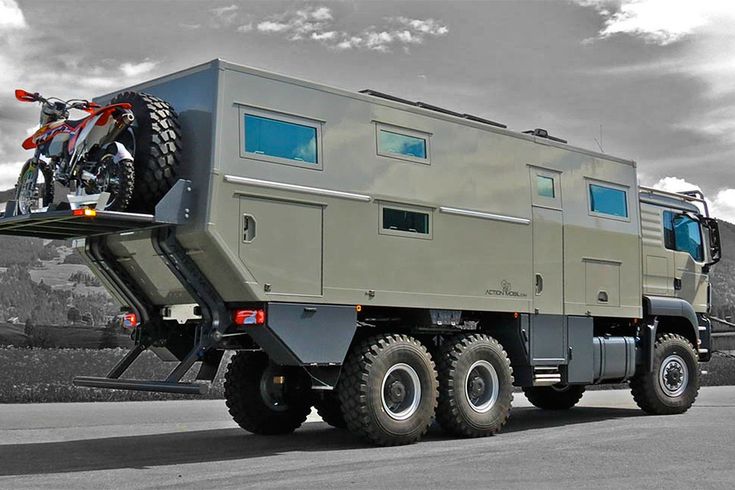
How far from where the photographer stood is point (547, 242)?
12703 mm

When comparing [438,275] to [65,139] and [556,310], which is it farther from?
[65,139]

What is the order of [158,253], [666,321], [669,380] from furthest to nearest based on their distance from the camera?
[666,321]
[669,380]
[158,253]

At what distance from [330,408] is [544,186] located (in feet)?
13.4

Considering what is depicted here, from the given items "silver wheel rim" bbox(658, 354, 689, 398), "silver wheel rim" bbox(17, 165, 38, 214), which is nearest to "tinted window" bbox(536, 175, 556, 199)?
"silver wheel rim" bbox(658, 354, 689, 398)

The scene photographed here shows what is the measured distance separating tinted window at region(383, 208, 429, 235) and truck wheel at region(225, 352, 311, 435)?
7.93 feet

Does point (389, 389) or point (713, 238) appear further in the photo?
point (713, 238)

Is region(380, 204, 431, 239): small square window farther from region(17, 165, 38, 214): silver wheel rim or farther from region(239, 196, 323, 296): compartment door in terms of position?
region(17, 165, 38, 214): silver wheel rim

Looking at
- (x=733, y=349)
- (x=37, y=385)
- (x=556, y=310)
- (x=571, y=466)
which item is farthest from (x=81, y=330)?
(x=733, y=349)

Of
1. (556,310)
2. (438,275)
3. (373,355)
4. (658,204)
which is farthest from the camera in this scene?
(658,204)

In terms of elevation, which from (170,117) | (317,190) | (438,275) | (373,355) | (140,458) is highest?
(170,117)

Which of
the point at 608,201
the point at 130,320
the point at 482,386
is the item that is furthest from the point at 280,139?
the point at 608,201

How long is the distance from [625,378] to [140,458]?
7.39 meters

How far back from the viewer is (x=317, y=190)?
10.1 meters

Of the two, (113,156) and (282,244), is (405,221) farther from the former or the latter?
(113,156)
